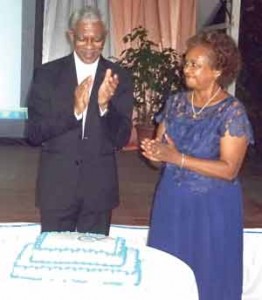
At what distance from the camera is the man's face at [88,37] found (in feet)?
6.88

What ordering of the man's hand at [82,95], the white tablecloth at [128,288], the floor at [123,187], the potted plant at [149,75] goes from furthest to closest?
the potted plant at [149,75], the floor at [123,187], the man's hand at [82,95], the white tablecloth at [128,288]

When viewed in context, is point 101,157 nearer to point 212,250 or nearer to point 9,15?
point 212,250

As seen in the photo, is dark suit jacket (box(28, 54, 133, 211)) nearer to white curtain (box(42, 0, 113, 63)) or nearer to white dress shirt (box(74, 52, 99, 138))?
white dress shirt (box(74, 52, 99, 138))

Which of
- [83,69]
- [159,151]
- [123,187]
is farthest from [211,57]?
[123,187]

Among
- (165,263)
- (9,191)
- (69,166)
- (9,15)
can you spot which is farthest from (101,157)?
(9,191)

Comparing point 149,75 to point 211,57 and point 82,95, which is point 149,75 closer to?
point 211,57

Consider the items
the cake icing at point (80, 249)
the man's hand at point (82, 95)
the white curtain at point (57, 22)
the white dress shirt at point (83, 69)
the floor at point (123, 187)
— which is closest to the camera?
the cake icing at point (80, 249)

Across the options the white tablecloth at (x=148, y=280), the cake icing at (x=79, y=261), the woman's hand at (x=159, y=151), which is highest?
the woman's hand at (x=159, y=151)

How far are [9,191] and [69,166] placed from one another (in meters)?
2.94

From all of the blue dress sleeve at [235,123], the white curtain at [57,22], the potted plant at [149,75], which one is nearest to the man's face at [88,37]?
the blue dress sleeve at [235,123]

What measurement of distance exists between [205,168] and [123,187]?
327cm

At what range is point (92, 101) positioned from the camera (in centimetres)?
220

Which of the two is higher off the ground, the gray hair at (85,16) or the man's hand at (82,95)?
the gray hair at (85,16)

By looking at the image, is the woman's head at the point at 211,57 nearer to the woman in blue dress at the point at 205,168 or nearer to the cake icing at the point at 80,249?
the woman in blue dress at the point at 205,168
